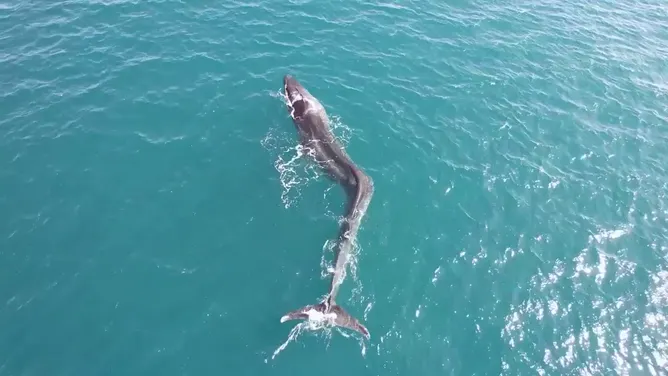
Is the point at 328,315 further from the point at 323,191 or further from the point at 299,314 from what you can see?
the point at 323,191

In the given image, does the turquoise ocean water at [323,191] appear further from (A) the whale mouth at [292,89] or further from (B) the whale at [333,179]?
(A) the whale mouth at [292,89]

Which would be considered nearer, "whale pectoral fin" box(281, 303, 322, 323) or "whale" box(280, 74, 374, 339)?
"whale pectoral fin" box(281, 303, 322, 323)

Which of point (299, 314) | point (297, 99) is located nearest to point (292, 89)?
point (297, 99)

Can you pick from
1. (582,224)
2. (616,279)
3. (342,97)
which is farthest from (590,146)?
(342,97)

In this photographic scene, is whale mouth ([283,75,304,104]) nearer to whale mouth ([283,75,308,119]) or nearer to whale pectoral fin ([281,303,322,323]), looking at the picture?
whale mouth ([283,75,308,119])

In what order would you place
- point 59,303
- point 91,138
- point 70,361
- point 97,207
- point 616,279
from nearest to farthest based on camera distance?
1. point 70,361
2. point 59,303
3. point 616,279
4. point 97,207
5. point 91,138

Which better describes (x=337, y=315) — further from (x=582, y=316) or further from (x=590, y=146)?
(x=590, y=146)

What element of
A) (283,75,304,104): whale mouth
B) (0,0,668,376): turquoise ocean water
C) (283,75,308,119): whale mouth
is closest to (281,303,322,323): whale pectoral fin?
(0,0,668,376): turquoise ocean water
